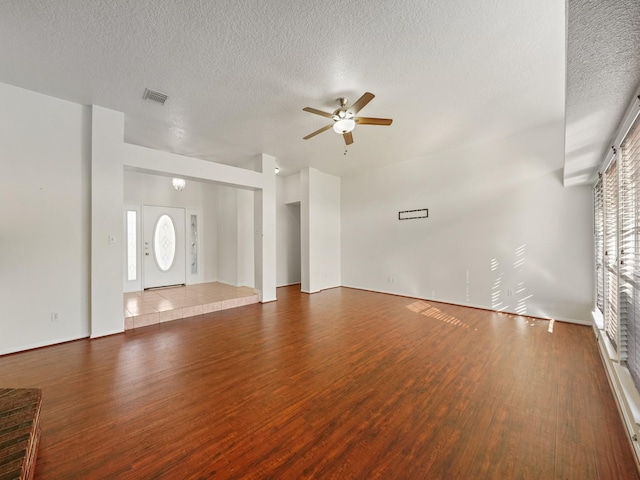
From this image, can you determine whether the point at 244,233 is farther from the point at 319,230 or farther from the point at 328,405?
the point at 328,405

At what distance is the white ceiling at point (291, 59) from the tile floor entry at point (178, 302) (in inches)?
115

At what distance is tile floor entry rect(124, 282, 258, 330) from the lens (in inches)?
156

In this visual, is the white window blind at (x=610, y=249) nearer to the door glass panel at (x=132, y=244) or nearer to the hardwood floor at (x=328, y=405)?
the hardwood floor at (x=328, y=405)

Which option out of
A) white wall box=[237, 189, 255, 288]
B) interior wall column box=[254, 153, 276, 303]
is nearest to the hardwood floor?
interior wall column box=[254, 153, 276, 303]

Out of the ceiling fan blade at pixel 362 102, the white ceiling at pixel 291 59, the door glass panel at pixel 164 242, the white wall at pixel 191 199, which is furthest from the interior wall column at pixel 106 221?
the ceiling fan blade at pixel 362 102

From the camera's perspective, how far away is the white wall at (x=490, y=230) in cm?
388

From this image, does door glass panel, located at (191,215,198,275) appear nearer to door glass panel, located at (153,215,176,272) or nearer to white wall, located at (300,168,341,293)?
door glass panel, located at (153,215,176,272)

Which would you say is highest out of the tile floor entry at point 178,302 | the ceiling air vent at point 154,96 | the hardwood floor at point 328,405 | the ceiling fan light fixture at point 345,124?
the ceiling air vent at point 154,96

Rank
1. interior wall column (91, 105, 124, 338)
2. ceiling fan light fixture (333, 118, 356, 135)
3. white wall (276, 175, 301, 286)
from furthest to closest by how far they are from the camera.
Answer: white wall (276, 175, 301, 286) → interior wall column (91, 105, 124, 338) → ceiling fan light fixture (333, 118, 356, 135)

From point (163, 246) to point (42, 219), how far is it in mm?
3066

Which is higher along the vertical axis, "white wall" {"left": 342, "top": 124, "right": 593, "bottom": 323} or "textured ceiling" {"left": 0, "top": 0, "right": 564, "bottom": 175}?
"textured ceiling" {"left": 0, "top": 0, "right": 564, "bottom": 175}

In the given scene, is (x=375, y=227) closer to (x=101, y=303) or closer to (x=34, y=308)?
(x=101, y=303)

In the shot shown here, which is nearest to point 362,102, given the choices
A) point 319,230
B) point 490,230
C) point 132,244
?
point 490,230

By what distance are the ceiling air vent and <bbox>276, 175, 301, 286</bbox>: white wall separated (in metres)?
3.99
